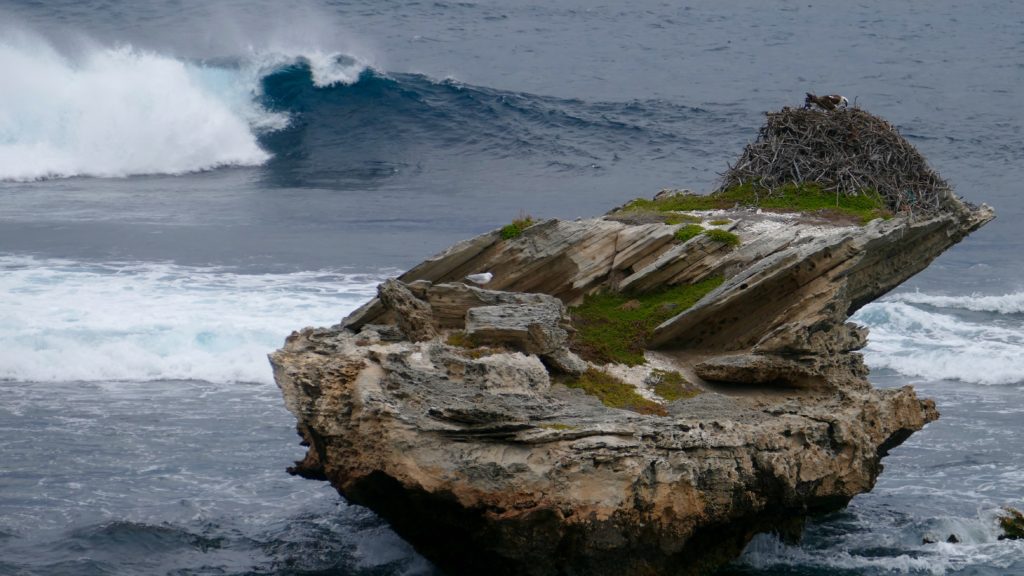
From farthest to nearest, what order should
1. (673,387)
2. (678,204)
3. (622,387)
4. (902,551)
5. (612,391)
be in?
1. (678,204)
2. (902,551)
3. (673,387)
4. (622,387)
5. (612,391)

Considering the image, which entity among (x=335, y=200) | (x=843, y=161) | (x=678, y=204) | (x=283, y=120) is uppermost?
(x=843, y=161)

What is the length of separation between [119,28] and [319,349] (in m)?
45.7

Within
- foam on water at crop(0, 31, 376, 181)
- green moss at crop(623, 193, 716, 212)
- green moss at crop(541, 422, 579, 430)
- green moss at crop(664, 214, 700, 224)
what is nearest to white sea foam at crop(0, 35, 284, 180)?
foam on water at crop(0, 31, 376, 181)

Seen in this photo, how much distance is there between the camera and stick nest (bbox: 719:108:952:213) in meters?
19.3

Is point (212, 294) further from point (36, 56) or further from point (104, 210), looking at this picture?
point (36, 56)

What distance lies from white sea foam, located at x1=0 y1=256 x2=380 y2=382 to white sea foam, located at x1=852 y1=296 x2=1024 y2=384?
1120 centimetres

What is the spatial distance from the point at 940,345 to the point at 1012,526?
35.5 ft

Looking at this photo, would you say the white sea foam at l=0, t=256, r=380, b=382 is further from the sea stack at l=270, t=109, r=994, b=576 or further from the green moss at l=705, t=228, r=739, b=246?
the green moss at l=705, t=228, r=739, b=246

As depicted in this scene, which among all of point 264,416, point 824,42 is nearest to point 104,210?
point 264,416

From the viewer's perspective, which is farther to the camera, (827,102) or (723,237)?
(827,102)

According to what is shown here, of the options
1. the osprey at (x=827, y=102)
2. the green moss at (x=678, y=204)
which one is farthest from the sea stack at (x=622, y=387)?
the osprey at (x=827, y=102)

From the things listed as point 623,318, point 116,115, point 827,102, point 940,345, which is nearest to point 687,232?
point 623,318

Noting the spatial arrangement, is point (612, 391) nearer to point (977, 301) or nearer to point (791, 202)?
point (791, 202)

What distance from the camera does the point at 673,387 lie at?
15203mm
